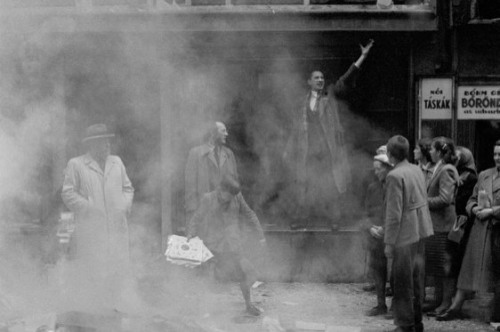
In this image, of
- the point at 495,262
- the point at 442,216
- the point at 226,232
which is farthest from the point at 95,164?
the point at 495,262

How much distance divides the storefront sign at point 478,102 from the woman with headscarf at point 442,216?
5.80ft

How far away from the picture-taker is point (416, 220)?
721 cm

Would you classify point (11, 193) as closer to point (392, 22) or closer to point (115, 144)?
point (115, 144)

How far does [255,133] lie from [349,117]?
3.91 feet

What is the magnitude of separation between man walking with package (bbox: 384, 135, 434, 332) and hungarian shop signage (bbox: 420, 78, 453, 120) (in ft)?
9.19

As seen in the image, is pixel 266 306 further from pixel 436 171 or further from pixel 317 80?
pixel 317 80

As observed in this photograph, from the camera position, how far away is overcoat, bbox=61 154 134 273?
7840 mm

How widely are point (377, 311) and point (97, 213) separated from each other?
2.97 meters

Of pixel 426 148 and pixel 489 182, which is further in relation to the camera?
pixel 426 148

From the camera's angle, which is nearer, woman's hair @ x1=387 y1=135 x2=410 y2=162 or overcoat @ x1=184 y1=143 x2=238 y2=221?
woman's hair @ x1=387 y1=135 x2=410 y2=162

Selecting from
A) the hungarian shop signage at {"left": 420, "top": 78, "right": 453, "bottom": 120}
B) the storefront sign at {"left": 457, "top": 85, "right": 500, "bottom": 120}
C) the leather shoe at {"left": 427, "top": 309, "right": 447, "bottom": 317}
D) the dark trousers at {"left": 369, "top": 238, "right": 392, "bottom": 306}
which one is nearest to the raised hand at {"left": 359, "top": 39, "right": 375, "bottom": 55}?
the hungarian shop signage at {"left": 420, "top": 78, "right": 453, "bottom": 120}

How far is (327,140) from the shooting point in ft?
32.6

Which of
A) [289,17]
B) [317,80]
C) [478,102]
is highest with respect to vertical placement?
[289,17]

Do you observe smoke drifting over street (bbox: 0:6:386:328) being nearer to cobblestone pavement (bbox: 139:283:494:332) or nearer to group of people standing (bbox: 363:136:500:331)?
cobblestone pavement (bbox: 139:283:494:332)
